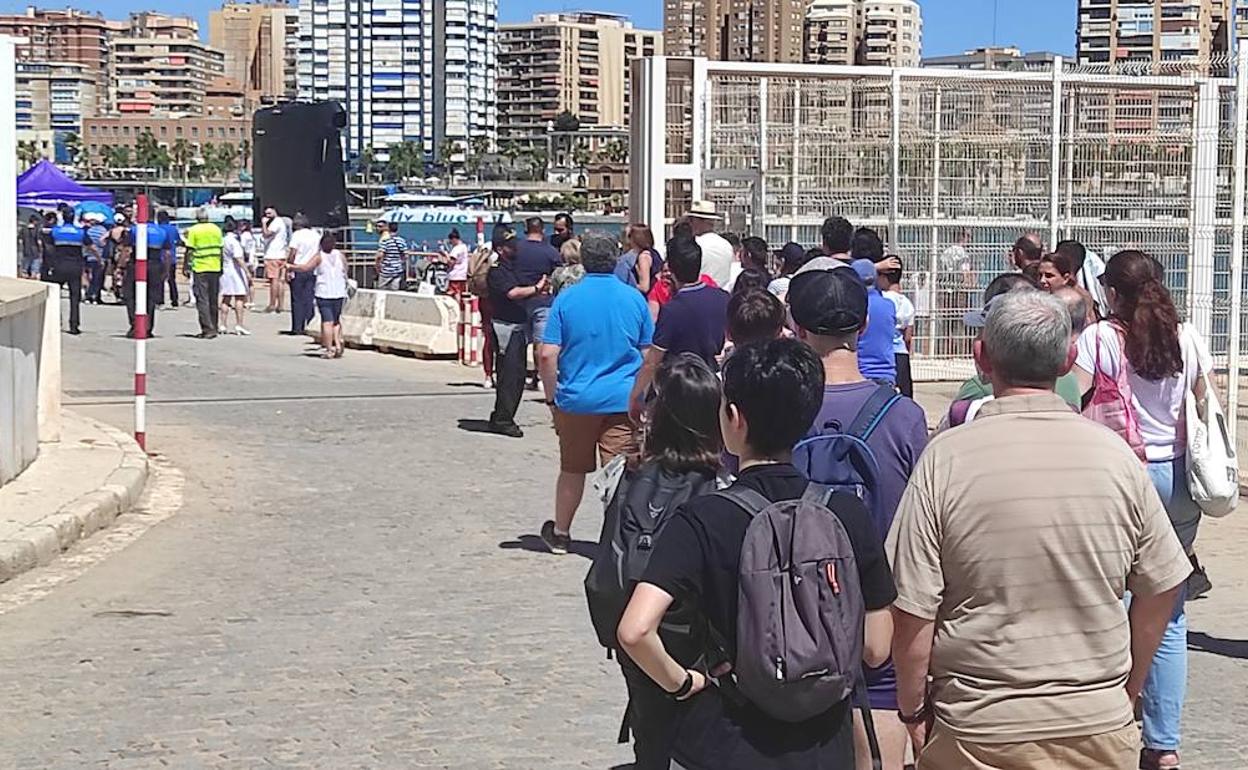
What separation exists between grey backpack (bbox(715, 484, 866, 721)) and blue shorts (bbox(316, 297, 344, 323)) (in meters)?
17.8

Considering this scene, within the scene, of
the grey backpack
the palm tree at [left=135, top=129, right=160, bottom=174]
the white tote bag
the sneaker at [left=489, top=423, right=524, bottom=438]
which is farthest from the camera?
the palm tree at [left=135, top=129, right=160, bottom=174]

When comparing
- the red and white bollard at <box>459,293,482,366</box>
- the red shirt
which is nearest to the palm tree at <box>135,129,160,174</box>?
the red and white bollard at <box>459,293,482,366</box>

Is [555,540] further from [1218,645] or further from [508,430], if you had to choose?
[508,430]

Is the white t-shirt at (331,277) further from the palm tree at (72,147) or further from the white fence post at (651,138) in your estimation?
Answer: the palm tree at (72,147)

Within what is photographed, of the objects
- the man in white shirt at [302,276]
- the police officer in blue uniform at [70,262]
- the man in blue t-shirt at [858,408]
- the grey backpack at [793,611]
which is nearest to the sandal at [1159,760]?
the man in blue t-shirt at [858,408]

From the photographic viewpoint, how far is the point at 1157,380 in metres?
6.19

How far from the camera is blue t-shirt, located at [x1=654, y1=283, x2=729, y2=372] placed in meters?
Result: 8.75

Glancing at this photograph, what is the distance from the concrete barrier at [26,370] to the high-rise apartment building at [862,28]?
277 ft

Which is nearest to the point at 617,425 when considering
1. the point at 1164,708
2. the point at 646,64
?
the point at 1164,708

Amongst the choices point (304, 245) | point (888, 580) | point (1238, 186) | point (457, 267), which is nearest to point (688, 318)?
point (1238, 186)

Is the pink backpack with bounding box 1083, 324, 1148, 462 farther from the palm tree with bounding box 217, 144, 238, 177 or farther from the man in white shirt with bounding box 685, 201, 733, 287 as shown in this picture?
Answer: the palm tree with bounding box 217, 144, 238, 177

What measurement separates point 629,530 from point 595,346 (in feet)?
15.6

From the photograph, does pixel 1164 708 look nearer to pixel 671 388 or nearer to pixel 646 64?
pixel 671 388

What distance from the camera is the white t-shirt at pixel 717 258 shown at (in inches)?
491
